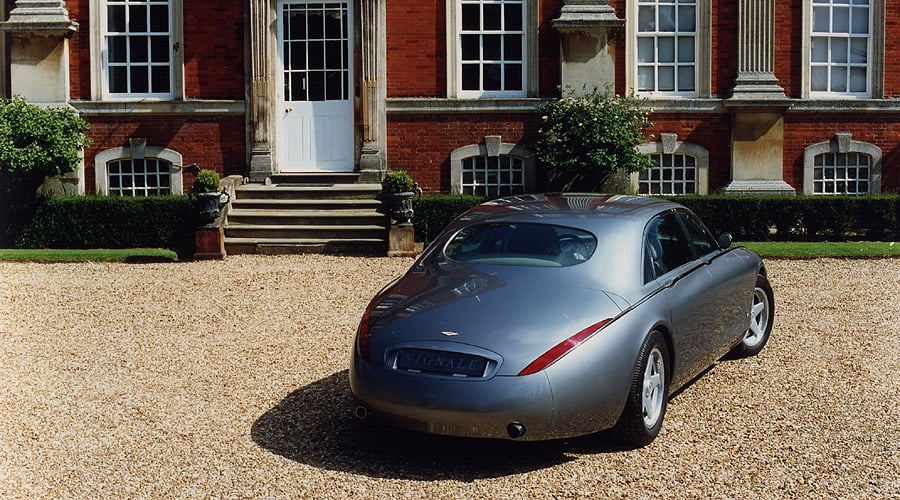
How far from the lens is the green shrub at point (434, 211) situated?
50.6 feet

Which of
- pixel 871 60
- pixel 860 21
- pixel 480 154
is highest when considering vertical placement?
pixel 860 21

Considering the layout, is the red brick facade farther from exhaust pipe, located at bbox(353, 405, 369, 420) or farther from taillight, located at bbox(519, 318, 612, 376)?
taillight, located at bbox(519, 318, 612, 376)

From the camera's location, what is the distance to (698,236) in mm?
7602

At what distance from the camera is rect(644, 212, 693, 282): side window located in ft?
21.6

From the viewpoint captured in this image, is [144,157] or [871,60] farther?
[871,60]

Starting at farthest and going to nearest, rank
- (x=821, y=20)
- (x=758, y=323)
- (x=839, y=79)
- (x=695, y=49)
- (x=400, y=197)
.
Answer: (x=839, y=79), (x=821, y=20), (x=695, y=49), (x=400, y=197), (x=758, y=323)

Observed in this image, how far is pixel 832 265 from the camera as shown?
13594 mm

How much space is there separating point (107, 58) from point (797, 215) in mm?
11565

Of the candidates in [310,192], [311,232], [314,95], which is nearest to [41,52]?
[314,95]

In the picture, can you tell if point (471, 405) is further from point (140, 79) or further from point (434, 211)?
point (140, 79)

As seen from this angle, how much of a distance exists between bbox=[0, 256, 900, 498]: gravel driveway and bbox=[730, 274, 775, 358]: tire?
115mm

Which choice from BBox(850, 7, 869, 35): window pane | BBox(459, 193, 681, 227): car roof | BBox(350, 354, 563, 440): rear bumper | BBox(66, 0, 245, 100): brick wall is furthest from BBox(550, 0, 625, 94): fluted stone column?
BBox(350, 354, 563, 440): rear bumper

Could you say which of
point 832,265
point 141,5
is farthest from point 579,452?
point 141,5

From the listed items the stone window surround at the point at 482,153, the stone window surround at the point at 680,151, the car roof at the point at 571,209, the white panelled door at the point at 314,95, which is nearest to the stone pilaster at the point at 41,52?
the white panelled door at the point at 314,95
